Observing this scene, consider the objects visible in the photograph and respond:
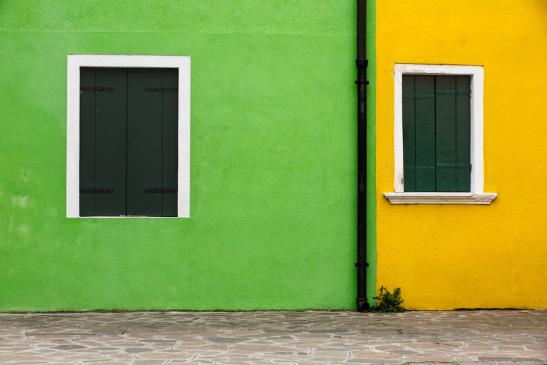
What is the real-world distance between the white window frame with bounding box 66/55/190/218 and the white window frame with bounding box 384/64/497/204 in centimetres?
237

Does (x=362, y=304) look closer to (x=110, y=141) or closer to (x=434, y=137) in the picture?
(x=434, y=137)

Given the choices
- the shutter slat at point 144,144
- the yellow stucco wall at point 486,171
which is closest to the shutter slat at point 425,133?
the yellow stucco wall at point 486,171

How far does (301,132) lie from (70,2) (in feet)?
9.97

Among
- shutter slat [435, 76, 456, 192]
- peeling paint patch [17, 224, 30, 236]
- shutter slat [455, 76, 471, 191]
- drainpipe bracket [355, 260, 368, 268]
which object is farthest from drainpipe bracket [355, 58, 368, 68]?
peeling paint patch [17, 224, 30, 236]

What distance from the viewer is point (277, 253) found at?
10.4 meters

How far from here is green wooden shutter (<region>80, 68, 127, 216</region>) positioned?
10414 mm

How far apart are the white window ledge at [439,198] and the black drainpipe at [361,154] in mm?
333

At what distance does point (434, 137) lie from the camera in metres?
10.8

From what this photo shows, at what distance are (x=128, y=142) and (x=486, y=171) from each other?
4.22 m

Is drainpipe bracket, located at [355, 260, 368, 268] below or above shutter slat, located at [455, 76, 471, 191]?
below

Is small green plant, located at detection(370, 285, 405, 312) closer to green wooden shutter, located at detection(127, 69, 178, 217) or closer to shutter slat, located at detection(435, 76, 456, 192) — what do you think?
shutter slat, located at detection(435, 76, 456, 192)

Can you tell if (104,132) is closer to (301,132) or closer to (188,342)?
(301,132)

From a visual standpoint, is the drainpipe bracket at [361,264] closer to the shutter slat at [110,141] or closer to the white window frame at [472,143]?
the white window frame at [472,143]

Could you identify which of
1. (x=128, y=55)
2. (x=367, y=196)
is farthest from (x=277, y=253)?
(x=128, y=55)
